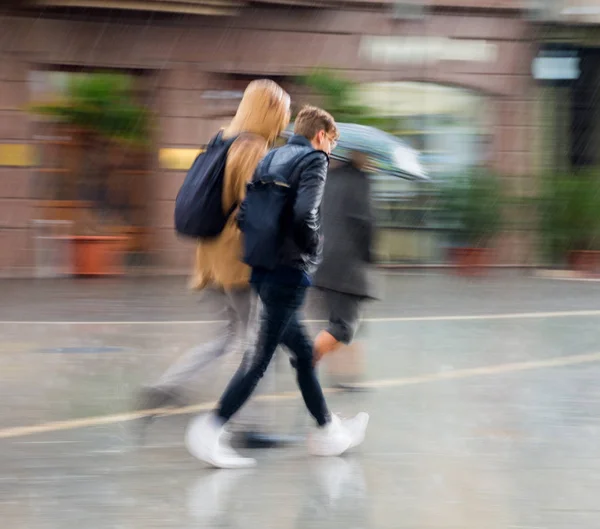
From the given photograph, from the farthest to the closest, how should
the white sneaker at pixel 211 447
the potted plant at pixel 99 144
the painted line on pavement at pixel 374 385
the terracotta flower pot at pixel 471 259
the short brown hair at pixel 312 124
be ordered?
1. the terracotta flower pot at pixel 471 259
2. the potted plant at pixel 99 144
3. the painted line on pavement at pixel 374 385
4. the short brown hair at pixel 312 124
5. the white sneaker at pixel 211 447

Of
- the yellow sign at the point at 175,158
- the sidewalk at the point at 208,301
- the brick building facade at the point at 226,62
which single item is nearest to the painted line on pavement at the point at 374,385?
the sidewalk at the point at 208,301

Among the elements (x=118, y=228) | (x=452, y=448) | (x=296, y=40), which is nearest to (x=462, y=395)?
(x=452, y=448)

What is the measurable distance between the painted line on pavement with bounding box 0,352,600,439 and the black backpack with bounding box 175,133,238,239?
3.31 feet

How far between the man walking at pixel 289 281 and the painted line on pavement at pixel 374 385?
70 cm

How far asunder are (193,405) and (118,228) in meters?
10.6

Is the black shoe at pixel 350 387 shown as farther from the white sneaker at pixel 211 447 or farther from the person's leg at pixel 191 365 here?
the white sneaker at pixel 211 447

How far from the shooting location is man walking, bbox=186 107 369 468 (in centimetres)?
578

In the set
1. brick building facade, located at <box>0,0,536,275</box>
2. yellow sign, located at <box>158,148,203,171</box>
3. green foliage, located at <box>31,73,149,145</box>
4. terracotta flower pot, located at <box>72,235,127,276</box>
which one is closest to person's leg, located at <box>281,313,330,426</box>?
terracotta flower pot, located at <box>72,235,127,276</box>

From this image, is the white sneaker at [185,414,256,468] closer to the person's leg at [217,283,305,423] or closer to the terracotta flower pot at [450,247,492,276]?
the person's leg at [217,283,305,423]

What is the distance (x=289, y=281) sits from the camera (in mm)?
5867

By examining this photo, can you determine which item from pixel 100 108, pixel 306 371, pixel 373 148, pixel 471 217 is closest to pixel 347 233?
pixel 373 148

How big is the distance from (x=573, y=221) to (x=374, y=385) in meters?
10.6

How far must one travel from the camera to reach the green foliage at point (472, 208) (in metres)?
18.4

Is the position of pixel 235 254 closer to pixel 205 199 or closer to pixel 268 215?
pixel 205 199
